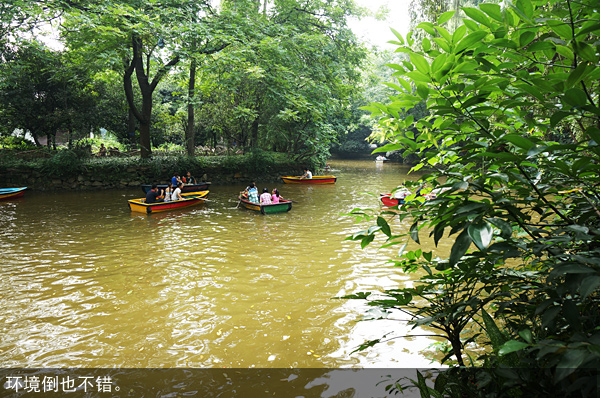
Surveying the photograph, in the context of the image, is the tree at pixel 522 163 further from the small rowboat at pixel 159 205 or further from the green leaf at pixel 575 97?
the small rowboat at pixel 159 205

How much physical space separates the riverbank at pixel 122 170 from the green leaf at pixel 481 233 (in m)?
20.8

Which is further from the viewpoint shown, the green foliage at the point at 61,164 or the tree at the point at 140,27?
the green foliage at the point at 61,164

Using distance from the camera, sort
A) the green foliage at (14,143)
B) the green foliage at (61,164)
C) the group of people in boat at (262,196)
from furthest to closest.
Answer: the green foliage at (14,143)
the green foliage at (61,164)
the group of people in boat at (262,196)

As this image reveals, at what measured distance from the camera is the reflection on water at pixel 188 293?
4.34 meters

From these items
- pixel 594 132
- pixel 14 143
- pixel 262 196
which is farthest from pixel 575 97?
pixel 14 143

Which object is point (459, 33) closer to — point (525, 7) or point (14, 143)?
point (525, 7)

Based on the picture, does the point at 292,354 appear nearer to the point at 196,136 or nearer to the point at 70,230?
the point at 70,230

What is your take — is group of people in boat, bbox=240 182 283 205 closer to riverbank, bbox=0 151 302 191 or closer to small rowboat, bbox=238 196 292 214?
A: small rowboat, bbox=238 196 292 214

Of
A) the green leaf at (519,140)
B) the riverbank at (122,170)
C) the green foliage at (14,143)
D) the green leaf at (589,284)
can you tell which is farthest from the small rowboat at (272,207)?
the green foliage at (14,143)

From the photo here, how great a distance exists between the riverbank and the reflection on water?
696cm

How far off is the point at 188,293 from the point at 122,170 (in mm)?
15973

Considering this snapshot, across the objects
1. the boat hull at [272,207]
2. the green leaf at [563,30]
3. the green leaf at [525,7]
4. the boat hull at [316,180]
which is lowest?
the boat hull at [272,207]

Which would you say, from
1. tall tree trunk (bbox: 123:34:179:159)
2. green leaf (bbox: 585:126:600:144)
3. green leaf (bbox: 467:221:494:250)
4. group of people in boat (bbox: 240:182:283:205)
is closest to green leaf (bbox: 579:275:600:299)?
green leaf (bbox: 467:221:494:250)

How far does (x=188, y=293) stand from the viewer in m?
6.18
